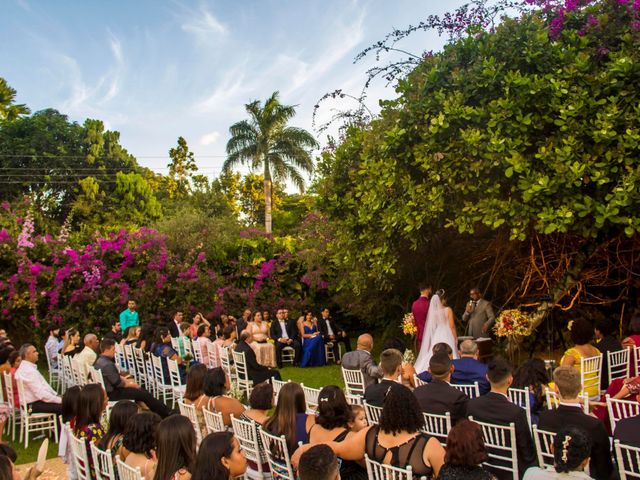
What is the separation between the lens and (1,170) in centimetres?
3081

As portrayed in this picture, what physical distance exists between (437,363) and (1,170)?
3125 cm

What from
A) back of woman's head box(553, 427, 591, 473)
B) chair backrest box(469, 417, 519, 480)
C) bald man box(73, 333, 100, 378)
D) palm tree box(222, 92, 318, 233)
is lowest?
chair backrest box(469, 417, 519, 480)

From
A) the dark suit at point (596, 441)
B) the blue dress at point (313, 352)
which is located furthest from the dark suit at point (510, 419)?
the blue dress at point (313, 352)

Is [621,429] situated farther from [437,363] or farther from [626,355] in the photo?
[626,355]

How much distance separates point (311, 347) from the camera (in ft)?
46.3

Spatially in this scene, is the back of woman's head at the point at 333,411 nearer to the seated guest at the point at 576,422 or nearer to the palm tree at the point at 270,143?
the seated guest at the point at 576,422

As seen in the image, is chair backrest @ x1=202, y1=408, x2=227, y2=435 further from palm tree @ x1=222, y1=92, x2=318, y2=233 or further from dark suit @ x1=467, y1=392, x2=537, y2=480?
palm tree @ x1=222, y1=92, x2=318, y2=233

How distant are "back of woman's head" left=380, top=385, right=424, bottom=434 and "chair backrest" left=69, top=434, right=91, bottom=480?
2.52m

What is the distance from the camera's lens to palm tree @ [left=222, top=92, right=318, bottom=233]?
31750 mm

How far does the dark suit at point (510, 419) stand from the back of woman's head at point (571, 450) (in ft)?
3.72

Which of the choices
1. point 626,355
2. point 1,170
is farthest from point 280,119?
point 626,355

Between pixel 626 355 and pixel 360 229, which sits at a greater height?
pixel 360 229

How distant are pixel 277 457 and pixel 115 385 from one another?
14.2ft

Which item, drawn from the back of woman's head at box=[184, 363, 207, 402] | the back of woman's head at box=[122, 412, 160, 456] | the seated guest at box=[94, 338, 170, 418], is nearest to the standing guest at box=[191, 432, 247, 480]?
the back of woman's head at box=[122, 412, 160, 456]
